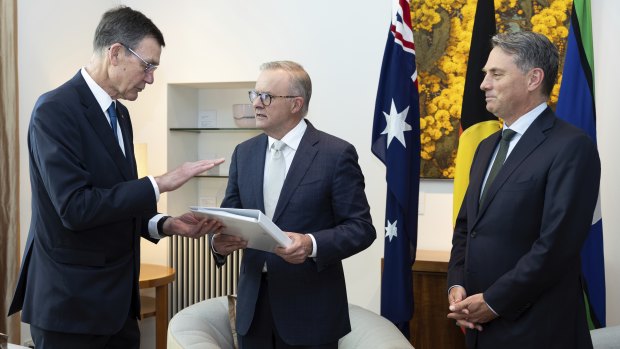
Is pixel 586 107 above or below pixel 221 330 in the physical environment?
above

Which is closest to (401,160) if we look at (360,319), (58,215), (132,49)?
(360,319)

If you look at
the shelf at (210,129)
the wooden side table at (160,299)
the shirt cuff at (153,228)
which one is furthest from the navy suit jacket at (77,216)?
the shelf at (210,129)

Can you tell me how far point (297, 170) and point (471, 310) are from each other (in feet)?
2.42

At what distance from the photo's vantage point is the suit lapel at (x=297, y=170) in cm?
216

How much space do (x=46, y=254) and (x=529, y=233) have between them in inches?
59.1

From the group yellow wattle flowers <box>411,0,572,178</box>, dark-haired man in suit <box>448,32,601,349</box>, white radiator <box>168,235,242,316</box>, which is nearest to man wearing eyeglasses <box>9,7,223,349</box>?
dark-haired man in suit <box>448,32,601,349</box>

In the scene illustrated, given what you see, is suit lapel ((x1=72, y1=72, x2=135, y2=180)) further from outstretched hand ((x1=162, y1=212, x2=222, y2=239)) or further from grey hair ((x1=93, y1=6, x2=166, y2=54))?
outstretched hand ((x1=162, y1=212, x2=222, y2=239))

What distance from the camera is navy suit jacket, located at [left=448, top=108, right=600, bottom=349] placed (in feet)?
6.46

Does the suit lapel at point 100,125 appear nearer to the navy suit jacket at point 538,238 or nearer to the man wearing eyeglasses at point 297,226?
the man wearing eyeglasses at point 297,226

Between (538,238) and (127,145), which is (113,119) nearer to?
(127,145)

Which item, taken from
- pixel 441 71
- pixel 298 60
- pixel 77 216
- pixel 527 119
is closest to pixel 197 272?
pixel 298 60

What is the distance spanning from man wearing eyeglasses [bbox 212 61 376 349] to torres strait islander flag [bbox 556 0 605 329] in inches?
53.8

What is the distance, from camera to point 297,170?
218cm

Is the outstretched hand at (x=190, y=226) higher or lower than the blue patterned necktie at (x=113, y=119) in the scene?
lower
